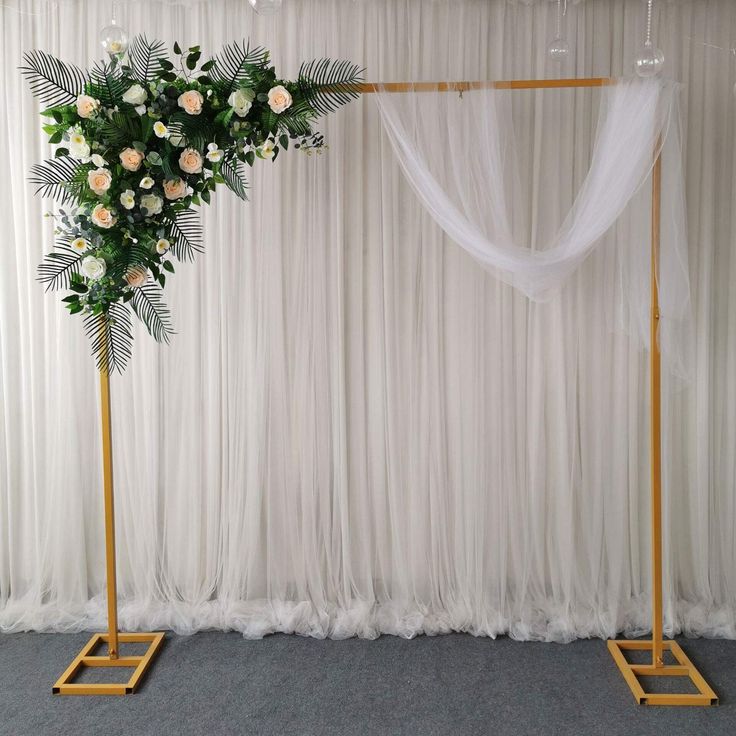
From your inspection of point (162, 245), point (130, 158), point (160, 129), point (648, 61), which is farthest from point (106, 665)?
point (648, 61)

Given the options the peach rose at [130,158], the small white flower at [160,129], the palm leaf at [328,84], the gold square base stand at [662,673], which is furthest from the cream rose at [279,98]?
the gold square base stand at [662,673]

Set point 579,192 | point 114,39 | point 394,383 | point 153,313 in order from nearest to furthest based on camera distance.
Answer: point 114,39, point 579,192, point 153,313, point 394,383

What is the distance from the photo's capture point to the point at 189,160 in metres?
2.44

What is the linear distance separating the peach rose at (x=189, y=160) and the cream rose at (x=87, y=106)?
1.00 feet

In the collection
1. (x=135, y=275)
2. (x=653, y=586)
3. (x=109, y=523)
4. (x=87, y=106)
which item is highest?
(x=87, y=106)

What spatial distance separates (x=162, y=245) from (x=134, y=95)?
49 cm

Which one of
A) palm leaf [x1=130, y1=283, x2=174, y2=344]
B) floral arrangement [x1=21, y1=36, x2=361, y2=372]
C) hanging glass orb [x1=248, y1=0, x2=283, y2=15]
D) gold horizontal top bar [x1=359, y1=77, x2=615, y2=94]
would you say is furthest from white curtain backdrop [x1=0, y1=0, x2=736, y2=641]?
hanging glass orb [x1=248, y1=0, x2=283, y2=15]

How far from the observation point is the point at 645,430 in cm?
304

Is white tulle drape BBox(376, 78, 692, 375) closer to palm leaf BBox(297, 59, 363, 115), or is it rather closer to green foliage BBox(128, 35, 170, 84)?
palm leaf BBox(297, 59, 363, 115)

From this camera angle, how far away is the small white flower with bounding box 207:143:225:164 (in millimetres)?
2451

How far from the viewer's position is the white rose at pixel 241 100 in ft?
8.03

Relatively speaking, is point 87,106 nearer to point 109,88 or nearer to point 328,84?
point 109,88

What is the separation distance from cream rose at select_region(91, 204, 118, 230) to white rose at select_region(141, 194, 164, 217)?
0.12m

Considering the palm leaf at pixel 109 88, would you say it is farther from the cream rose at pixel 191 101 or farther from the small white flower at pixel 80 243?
the small white flower at pixel 80 243
